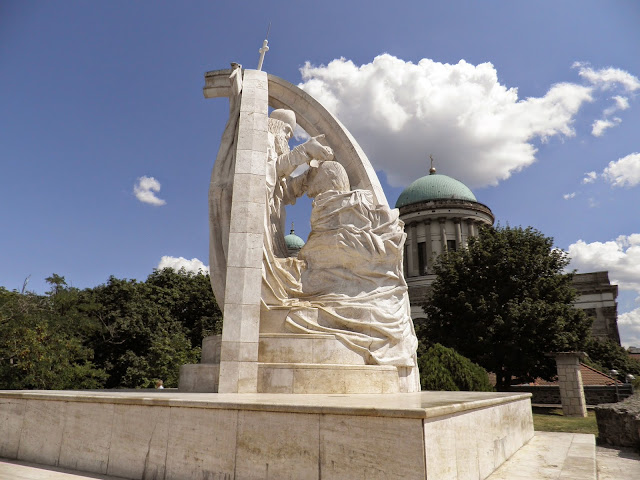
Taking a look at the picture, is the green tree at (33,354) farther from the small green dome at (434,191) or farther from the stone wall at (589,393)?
the small green dome at (434,191)

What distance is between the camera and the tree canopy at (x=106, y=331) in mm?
13289

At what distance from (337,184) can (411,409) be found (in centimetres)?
610

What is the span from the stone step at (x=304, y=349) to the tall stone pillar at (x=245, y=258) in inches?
12.1

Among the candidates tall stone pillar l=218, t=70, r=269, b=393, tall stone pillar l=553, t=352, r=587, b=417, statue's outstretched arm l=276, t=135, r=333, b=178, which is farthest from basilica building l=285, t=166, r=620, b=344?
tall stone pillar l=218, t=70, r=269, b=393

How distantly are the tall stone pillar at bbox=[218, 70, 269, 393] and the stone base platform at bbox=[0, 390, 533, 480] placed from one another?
5.87 ft

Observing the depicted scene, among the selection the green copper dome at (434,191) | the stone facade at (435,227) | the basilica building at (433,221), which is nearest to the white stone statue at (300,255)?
the basilica building at (433,221)

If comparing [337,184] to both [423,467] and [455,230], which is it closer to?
[423,467]

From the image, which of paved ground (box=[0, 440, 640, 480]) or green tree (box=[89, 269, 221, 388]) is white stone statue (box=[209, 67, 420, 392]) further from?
green tree (box=[89, 269, 221, 388])

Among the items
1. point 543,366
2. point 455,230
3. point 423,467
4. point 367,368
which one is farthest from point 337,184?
point 455,230

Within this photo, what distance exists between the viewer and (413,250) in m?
42.4

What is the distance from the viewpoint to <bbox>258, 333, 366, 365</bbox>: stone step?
22.5 feet

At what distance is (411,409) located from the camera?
3496 millimetres

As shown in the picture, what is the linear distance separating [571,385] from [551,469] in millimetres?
15013

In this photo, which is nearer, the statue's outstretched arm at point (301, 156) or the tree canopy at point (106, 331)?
the statue's outstretched arm at point (301, 156)
